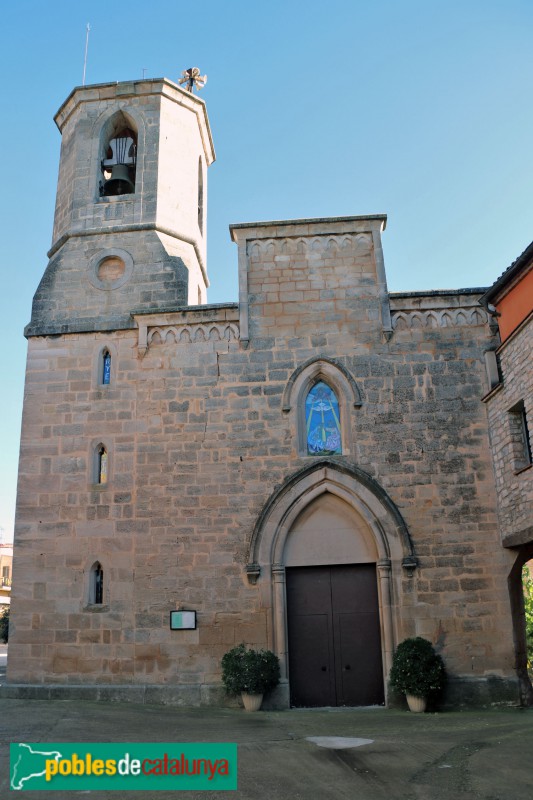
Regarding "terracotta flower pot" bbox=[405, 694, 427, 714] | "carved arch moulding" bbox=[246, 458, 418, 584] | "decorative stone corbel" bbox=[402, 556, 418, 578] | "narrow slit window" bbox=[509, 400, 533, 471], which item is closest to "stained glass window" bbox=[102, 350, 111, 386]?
"carved arch moulding" bbox=[246, 458, 418, 584]

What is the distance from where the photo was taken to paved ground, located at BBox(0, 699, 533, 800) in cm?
662

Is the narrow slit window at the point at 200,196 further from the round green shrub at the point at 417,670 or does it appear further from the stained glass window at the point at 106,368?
the round green shrub at the point at 417,670

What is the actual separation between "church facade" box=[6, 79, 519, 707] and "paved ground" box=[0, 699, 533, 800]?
968 millimetres

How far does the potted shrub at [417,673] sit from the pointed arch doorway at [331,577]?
0.42 meters

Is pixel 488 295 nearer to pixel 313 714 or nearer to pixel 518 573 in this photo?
pixel 518 573

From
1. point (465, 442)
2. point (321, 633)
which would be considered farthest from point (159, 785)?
point (465, 442)

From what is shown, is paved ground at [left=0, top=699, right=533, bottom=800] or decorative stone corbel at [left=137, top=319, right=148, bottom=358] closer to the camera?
paved ground at [left=0, top=699, right=533, bottom=800]

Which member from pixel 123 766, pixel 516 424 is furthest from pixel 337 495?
pixel 123 766

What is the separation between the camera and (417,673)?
11055mm

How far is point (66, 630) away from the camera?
12.4m

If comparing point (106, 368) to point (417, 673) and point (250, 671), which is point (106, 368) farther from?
point (417, 673)

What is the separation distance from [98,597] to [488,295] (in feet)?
28.5

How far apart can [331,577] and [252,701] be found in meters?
2.41

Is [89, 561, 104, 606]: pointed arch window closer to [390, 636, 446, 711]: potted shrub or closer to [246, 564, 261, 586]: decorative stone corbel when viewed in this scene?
[246, 564, 261, 586]: decorative stone corbel
